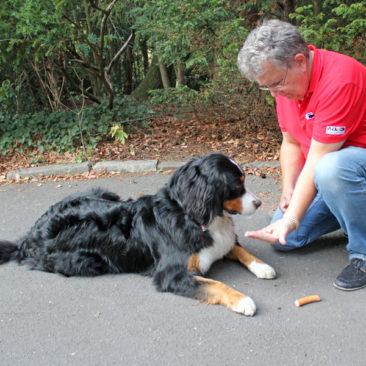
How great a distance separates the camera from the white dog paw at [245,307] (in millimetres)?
2493

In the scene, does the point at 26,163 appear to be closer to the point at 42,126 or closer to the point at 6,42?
the point at 42,126

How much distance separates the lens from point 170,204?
9.70ft

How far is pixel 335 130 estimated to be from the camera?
Result: 100 inches

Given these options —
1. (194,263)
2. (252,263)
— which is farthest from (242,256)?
(194,263)

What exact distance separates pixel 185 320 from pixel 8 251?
182cm

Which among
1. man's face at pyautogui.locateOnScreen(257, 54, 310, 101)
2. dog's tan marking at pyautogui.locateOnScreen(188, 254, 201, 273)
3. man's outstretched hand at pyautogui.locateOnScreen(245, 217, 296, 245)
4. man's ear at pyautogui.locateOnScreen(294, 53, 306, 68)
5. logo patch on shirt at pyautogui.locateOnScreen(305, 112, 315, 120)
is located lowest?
dog's tan marking at pyautogui.locateOnScreen(188, 254, 201, 273)

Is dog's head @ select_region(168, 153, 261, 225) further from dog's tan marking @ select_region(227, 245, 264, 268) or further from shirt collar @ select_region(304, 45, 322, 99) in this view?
shirt collar @ select_region(304, 45, 322, 99)

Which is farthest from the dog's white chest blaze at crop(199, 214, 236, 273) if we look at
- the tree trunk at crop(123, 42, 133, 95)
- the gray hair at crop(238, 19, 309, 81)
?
the tree trunk at crop(123, 42, 133, 95)

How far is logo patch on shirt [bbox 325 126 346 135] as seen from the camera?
254cm

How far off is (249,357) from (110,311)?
3.33 feet

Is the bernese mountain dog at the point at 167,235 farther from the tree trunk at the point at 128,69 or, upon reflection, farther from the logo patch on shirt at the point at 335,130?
the tree trunk at the point at 128,69

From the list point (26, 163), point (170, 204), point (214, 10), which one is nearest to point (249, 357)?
point (170, 204)

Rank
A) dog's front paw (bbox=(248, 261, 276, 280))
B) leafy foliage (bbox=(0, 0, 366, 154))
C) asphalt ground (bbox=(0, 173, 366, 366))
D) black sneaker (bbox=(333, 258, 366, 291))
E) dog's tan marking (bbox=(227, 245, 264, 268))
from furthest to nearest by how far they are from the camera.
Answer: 1. leafy foliage (bbox=(0, 0, 366, 154))
2. dog's tan marking (bbox=(227, 245, 264, 268))
3. dog's front paw (bbox=(248, 261, 276, 280))
4. black sneaker (bbox=(333, 258, 366, 291))
5. asphalt ground (bbox=(0, 173, 366, 366))

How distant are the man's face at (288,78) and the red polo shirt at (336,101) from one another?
0.09m
